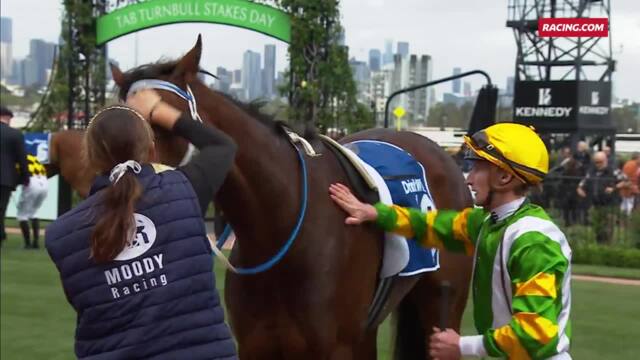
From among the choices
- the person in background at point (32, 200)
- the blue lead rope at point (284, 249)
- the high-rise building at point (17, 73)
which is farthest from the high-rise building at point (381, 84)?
the high-rise building at point (17, 73)

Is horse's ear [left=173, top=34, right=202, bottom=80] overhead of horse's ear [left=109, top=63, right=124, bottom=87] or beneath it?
overhead

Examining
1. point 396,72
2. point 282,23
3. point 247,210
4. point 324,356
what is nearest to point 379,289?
point 324,356

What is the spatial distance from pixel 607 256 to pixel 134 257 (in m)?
8.79

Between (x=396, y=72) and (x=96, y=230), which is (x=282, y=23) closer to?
(x=96, y=230)

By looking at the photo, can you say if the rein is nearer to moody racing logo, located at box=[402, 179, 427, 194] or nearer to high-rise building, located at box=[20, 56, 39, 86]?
moody racing logo, located at box=[402, 179, 427, 194]

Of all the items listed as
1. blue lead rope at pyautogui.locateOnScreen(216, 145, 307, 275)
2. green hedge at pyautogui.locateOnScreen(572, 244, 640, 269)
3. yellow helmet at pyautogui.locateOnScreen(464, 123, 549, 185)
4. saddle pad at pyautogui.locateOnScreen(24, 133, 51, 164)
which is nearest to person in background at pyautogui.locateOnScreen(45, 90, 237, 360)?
blue lead rope at pyautogui.locateOnScreen(216, 145, 307, 275)

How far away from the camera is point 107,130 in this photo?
6.82 ft

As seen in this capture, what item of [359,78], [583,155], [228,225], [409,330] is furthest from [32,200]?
[359,78]

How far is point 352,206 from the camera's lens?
3004mm

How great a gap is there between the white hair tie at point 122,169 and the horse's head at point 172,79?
1.47ft

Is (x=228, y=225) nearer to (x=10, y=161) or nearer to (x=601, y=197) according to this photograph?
(x=10, y=161)

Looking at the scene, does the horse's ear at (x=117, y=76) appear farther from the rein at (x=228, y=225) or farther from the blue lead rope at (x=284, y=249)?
the blue lead rope at (x=284, y=249)

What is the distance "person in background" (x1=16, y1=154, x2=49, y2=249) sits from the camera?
9.95m

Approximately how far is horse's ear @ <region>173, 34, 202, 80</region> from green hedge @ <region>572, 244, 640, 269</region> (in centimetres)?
819
